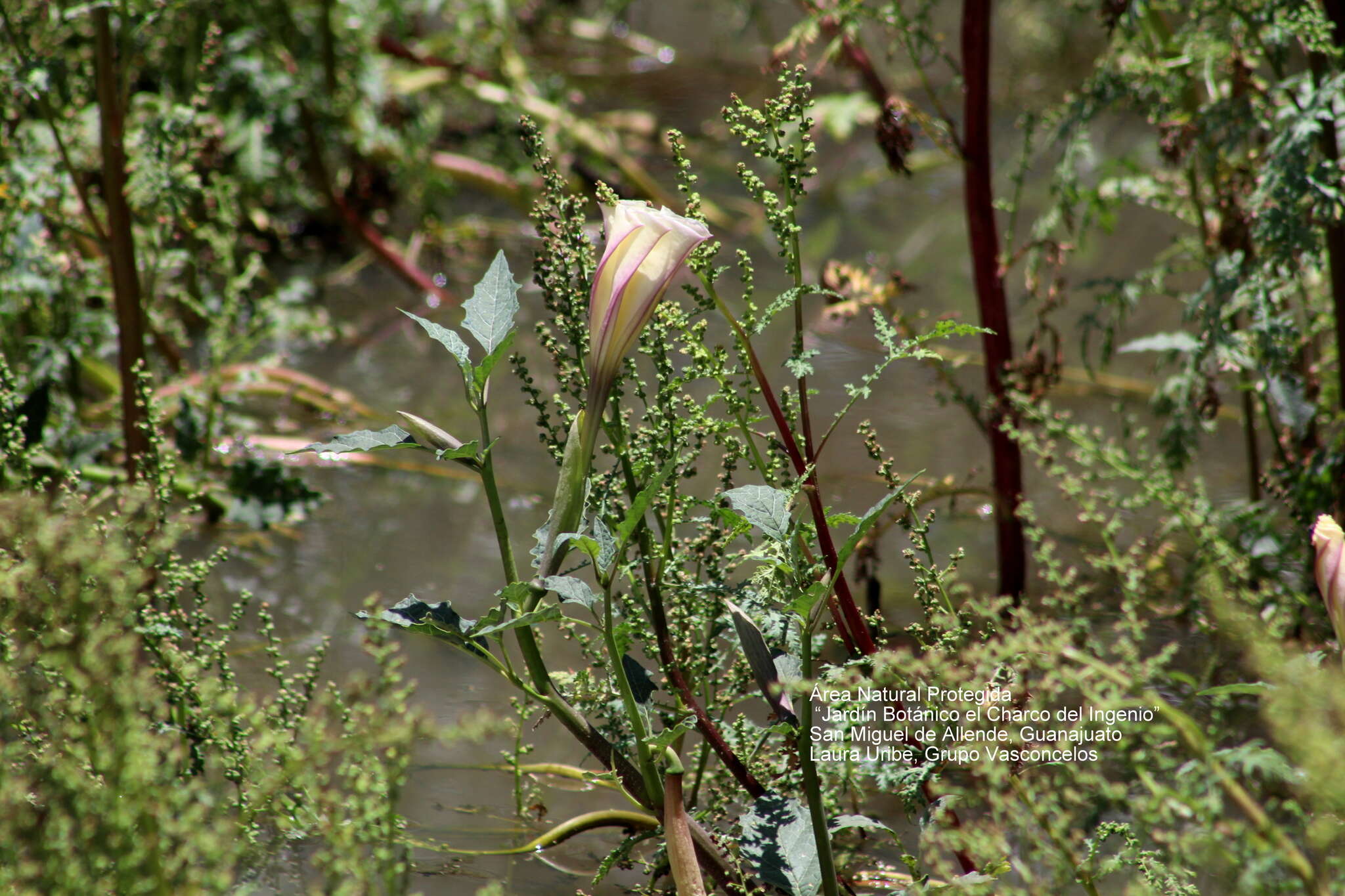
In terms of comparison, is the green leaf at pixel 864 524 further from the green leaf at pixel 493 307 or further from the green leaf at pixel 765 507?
the green leaf at pixel 493 307

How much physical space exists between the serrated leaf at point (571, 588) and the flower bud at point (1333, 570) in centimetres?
36

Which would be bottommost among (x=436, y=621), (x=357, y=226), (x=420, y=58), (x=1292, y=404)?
(x=436, y=621)

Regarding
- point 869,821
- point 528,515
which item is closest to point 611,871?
point 869,821

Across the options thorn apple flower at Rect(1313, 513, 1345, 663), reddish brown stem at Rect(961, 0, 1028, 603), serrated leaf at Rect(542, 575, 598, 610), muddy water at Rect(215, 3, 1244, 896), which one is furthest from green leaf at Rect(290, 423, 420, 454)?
reddish brown stem at Rect(961, 0, 1028, 603)

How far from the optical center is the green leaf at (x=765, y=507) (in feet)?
1.93

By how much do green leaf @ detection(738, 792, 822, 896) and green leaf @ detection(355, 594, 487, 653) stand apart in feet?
0.60

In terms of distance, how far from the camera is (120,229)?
3.49ft

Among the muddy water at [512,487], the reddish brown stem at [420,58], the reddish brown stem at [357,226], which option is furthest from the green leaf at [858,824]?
the reddish brown stem at [420,58]

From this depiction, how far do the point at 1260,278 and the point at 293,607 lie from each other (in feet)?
3.09

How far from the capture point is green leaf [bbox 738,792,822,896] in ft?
1.99

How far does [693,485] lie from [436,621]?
815 millimetres

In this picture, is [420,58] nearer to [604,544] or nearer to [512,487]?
[512,487]

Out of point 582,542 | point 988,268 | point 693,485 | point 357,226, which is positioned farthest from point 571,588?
point 357,226

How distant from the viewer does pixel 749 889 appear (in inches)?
26.8
